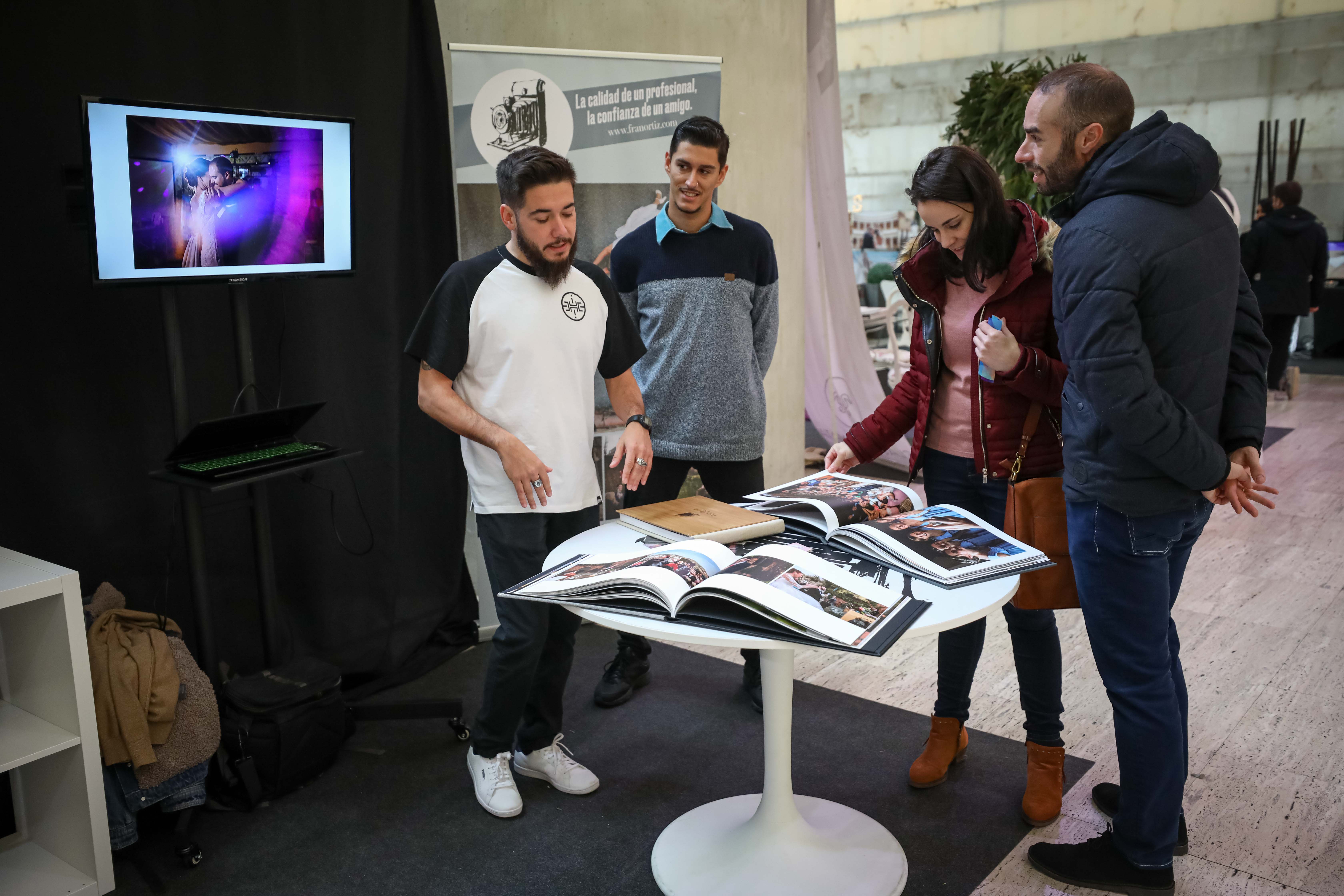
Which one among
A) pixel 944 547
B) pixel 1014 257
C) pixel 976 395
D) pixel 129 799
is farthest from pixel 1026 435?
pixel 129 799

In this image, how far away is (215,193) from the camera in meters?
2.29

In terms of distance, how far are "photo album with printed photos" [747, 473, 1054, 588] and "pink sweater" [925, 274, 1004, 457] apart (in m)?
0.19

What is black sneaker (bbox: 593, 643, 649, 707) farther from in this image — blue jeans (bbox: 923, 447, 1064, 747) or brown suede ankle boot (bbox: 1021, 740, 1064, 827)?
brown suede ankle boot (bbox: 1021, 740, 1064, 827)

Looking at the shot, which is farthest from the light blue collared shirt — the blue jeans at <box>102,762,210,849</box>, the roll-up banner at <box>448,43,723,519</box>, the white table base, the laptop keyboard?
the blue jeans at <box>102,762,210,849</box>

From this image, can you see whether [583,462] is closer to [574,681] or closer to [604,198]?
[574,681]

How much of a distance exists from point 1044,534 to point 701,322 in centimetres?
106

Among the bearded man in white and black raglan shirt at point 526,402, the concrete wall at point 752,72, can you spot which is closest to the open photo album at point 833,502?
the bearded man in white and black raglan shirt at point 526,402

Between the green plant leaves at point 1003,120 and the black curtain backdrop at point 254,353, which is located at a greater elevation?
the green plant leaves at point 1003,120

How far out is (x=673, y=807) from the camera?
236 cm

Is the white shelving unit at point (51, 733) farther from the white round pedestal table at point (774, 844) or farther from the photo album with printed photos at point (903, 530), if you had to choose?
the photo album with printed photos at point (903, 530)

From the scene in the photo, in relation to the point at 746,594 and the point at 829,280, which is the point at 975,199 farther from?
the point at 829,280

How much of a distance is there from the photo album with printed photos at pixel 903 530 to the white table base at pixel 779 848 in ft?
0.89

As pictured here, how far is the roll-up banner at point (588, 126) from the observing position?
314 cm

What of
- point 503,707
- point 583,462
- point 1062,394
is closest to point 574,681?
point 503,707
